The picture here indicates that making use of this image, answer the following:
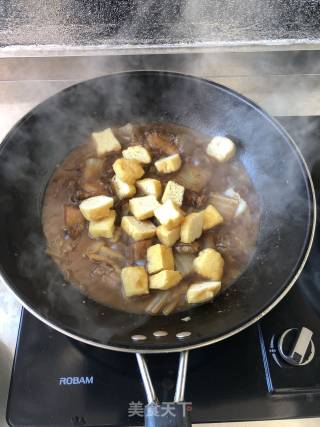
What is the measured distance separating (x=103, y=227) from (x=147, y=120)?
54cm

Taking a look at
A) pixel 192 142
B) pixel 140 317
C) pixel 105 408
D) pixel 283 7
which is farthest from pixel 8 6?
pixel 105 408

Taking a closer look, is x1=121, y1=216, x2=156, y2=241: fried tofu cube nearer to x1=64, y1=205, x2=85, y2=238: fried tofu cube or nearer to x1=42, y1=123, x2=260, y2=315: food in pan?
x1=42, y1=123, x2=260, y2=315: food in pan

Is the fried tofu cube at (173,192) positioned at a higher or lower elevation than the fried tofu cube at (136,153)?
lower

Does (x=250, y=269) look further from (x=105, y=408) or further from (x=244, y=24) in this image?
(x=244, y=24)

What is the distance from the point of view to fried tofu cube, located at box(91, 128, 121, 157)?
5.26 ft

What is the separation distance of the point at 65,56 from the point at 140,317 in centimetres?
108

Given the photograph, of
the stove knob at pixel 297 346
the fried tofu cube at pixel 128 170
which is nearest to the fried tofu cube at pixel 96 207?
the fried tofu cube at pixel 128 170

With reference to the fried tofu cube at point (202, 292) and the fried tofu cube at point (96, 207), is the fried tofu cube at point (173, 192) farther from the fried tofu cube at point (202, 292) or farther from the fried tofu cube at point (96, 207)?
the fried tofu cube at point (202, 292)

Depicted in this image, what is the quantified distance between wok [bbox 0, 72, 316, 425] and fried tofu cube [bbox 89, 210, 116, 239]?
172 mm

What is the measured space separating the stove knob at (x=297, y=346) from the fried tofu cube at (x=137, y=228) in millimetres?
531

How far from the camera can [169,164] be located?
1.58 metres

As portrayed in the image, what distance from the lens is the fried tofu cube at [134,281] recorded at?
1.29 m

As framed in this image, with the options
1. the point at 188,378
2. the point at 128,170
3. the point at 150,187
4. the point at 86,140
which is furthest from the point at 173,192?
the point at 188,378

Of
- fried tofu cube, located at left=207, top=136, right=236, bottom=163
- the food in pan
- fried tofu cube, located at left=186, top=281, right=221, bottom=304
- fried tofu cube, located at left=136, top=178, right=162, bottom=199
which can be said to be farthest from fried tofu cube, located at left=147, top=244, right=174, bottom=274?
fried tofu cube, located at left=207, top=136, right=236, bottom=163
